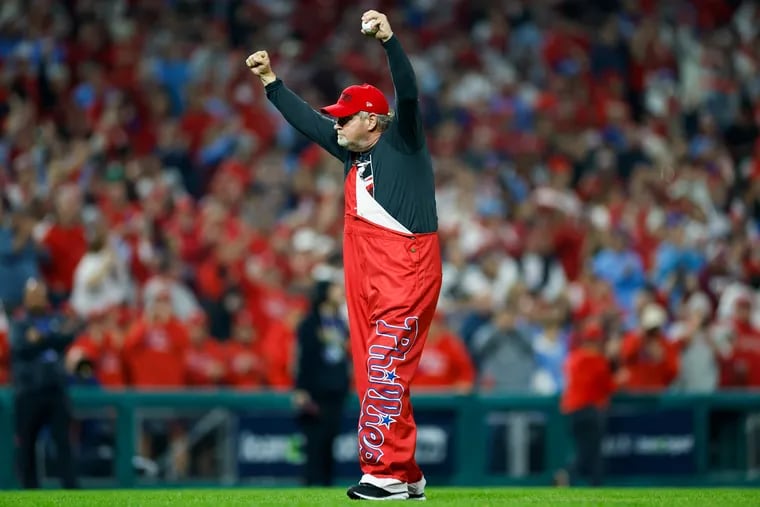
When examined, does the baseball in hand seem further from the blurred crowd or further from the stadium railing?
the stadium railing

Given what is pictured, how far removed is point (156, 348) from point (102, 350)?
0.50 m

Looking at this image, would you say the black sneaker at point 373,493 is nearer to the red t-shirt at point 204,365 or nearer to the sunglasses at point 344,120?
the sunglasses at point 344,120

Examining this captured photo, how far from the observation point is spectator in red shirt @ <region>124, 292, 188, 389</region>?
13820 millimetres

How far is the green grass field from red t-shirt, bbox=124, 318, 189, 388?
17.2 ft

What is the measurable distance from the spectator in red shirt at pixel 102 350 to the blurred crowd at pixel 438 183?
0.02 m

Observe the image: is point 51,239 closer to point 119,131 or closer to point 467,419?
point 119,131

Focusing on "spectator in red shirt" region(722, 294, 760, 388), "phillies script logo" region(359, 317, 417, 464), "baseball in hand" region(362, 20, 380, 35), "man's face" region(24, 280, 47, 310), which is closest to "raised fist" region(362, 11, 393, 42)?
"baseball in hand" region(362, 20, 380, 35)

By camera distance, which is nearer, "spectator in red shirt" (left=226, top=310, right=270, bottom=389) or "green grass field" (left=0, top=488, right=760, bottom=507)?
"green grass field" (left=0, top=488, right=760, bottom=507)

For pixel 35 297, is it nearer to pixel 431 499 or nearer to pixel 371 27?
pixel 431 499

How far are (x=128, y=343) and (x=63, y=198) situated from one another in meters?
1.93

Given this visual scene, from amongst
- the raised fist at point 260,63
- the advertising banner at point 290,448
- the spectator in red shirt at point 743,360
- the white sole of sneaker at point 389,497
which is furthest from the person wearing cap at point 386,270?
the spectator in red shirt at point 743,360

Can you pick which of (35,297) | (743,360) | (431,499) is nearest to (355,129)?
(431,499)

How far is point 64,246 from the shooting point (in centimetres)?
1466

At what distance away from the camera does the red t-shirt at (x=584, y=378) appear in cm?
1388
